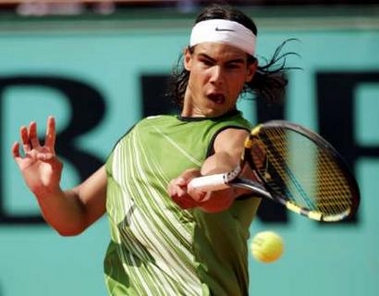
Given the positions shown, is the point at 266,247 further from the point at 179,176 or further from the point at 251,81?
the point at 179,176

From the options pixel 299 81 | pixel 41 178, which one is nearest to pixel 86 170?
pixel 299 81

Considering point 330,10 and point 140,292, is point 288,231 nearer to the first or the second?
point 330,10

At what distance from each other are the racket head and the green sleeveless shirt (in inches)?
6.8

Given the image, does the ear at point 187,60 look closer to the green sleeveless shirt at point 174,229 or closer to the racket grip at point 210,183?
the green sleeveless shirt at point 174,229

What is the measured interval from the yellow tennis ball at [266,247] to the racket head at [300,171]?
1988 millimetres

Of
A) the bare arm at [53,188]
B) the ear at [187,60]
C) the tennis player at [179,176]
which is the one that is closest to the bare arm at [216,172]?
the tennis player at [179,176]

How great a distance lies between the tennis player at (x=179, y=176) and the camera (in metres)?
4.41

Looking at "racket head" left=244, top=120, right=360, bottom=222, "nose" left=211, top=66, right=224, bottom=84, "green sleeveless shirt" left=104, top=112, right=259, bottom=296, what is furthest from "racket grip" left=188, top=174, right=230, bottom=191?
"nose" left=211, top=66, right=224, bottom=84

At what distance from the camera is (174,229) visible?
443 cm

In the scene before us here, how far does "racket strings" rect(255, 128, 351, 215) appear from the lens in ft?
13.5

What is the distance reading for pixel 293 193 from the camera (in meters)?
4.31

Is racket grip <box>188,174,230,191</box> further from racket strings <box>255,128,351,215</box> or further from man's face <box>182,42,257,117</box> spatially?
man's face <box>182,42,257,117</box>

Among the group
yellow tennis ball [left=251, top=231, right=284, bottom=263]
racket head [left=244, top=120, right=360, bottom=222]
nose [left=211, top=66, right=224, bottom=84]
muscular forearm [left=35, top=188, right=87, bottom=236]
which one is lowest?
yellow tennis ball [left=251, top=231, right=284, bottom=263]

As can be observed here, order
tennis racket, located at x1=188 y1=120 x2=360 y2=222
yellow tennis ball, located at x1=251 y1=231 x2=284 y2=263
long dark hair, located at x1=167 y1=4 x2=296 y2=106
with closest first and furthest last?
tennis racket, located at x1=188 y1=120 x2=360 y2=222, long dark hair, located at x1=167 y1=4 x2=296 y2=106, yellow tennis ball, located at x1=251 y1=231 x2=284 y2=263
